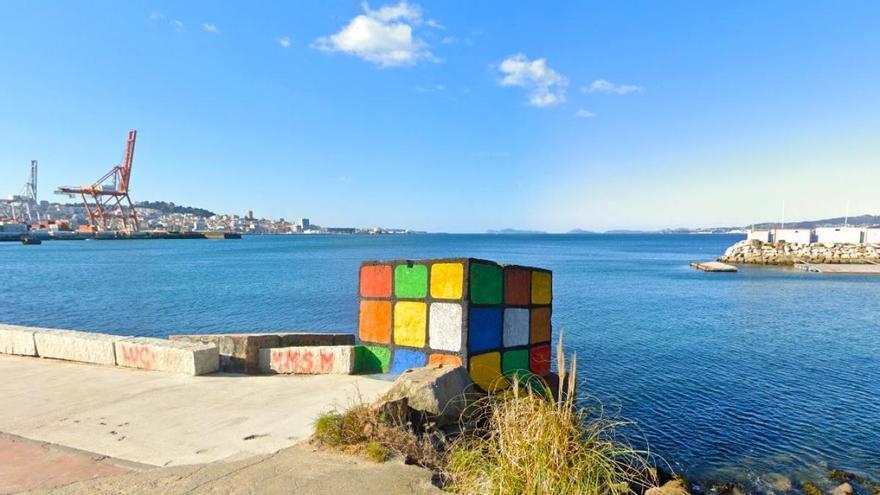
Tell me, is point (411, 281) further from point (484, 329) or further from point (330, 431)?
point (330, 431)

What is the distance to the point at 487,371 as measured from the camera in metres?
8.16

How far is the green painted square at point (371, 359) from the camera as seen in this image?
8.71 m

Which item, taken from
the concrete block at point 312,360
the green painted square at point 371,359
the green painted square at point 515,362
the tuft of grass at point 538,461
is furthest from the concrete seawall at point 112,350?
the tuft of grass at point 538,461

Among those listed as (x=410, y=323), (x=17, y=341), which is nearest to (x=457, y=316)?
(x=410, y=323)

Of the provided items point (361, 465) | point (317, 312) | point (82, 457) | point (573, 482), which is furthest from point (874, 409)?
point (317, 312)

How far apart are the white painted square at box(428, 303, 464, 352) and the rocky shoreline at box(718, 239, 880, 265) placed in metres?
73.3

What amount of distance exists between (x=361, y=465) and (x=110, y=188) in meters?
153

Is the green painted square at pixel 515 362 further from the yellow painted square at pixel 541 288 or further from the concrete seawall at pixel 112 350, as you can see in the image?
the concrete seawall at pixel 112 350

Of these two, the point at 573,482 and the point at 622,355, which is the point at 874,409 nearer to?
the point at 622,355

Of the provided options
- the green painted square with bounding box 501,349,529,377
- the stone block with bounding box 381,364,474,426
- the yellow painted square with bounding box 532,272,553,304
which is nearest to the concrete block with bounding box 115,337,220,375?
the stone block with bounding box 381,364,474,426

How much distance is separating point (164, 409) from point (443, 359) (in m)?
3.95

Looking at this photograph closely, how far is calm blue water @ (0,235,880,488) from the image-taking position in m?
11.0

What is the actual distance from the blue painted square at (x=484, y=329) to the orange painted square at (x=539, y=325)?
91cm

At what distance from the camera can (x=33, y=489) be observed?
14.3ft
